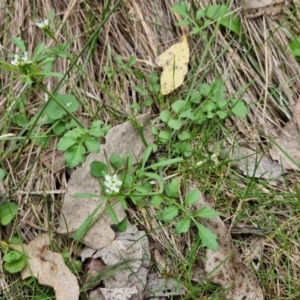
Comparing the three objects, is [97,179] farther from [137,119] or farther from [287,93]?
[287,93]

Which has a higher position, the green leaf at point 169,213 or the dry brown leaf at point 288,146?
the green leaf at point 169,213

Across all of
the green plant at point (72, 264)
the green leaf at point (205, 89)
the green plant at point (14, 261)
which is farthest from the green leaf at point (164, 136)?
the green plant at point (14, 261)

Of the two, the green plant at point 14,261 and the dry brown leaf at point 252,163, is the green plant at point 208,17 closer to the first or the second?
the dry brown leaf at point 252,163

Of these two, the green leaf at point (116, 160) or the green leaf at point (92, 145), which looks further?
the green leaf at point (116, 160)

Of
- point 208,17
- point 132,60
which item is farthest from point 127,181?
point 208,17

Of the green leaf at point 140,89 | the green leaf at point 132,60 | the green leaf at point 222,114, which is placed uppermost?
the green leaf at point 132,60

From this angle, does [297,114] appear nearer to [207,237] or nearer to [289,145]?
[289,145]

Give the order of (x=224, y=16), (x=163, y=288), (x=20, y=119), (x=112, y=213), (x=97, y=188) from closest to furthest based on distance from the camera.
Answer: (x=112, y=213), (x=163, y=288), (x=97, y=188), (x=20, y=119), (x=224, y=16)
